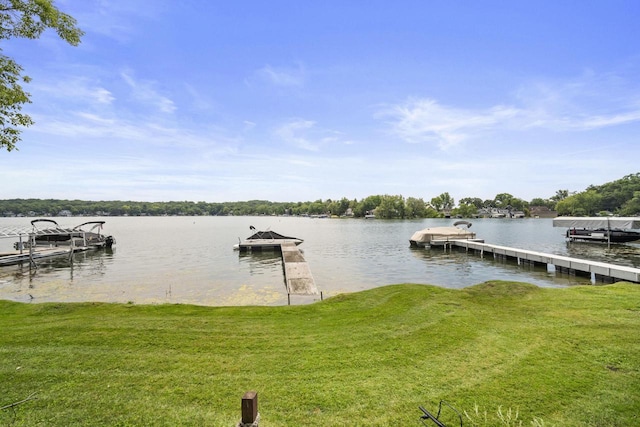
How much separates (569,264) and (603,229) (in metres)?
29.6

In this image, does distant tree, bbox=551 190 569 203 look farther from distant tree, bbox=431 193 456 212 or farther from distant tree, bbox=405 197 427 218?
distant tree, bbox=405 197 427 218

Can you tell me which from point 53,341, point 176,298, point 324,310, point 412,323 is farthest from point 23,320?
point 412,323

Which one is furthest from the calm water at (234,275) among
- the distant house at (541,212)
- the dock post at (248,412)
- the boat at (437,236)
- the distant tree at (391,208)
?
the distant house at (541,212)

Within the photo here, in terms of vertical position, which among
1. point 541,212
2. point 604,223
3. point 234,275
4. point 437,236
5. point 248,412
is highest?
point 604,223

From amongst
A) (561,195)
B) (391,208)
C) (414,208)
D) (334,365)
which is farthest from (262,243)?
(561,195)

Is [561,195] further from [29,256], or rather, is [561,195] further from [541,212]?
[29,256]

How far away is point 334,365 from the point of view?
235 inches

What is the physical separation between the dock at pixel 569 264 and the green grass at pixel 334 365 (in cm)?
876

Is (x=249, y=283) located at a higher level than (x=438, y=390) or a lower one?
lower

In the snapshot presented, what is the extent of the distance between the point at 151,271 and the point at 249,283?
31.5 feet

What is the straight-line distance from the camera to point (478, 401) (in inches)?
185

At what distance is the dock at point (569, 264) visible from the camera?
644 inches

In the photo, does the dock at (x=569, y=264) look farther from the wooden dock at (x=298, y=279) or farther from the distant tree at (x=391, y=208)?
the distant tree at (x=391, y=208)

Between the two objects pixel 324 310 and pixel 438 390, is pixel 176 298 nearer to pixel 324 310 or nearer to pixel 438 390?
pixel 324 310
